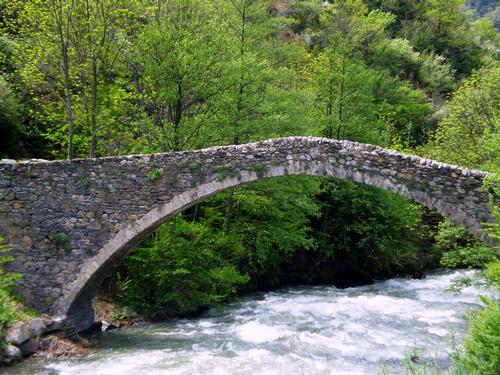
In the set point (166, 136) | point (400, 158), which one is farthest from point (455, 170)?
point (166, 136)

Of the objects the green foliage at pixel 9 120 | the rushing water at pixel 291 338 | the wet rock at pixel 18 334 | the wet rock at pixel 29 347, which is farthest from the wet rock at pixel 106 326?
the green foliage at pixel 9 120

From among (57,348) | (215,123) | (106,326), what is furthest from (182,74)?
(57,348)

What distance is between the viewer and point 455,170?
9258 millimetres

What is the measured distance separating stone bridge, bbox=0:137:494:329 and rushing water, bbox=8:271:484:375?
180 cm

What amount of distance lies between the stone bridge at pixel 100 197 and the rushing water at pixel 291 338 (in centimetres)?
180

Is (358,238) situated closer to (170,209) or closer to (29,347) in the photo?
(170,209)

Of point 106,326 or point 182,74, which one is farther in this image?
point 182,74

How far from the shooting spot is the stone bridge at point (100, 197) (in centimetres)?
1003

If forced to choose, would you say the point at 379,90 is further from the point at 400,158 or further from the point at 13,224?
the point at 13,224

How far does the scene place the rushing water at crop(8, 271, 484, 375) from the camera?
8.83m

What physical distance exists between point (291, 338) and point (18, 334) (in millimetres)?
5456

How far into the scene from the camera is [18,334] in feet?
29.8

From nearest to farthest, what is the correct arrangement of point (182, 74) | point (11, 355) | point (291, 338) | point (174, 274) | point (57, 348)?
point (11, 355)
point (57, 348)
point (291, 338)
point (174, 274)
point (182, 74)

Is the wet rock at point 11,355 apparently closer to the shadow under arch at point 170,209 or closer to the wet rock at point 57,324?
the wet rock at point 57,324
